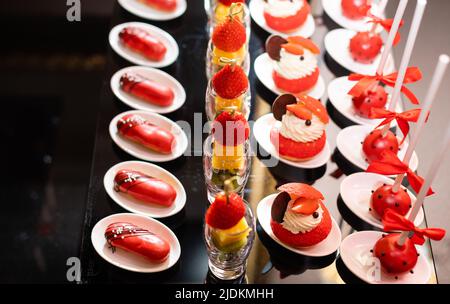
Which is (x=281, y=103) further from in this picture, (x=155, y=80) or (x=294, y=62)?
(x=155, y=80)

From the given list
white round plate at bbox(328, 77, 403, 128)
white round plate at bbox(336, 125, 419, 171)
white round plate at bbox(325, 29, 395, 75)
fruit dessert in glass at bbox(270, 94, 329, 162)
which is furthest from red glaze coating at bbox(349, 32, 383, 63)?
fruit dessert in glass at bbox(270, 94, 329, 162)

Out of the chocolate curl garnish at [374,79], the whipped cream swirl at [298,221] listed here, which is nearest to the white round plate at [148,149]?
the whipped cream swirl at [298,221]

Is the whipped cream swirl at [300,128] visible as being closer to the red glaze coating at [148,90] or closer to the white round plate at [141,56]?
the red glaze coating at [148,90]

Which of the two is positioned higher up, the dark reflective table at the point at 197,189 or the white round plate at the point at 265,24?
the white round plate at the point at 265,24

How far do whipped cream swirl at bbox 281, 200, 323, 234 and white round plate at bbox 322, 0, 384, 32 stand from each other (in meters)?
0.99

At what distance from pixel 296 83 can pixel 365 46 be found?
12.6 inches

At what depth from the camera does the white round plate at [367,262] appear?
217cm

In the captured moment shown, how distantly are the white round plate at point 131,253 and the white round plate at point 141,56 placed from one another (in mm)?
676

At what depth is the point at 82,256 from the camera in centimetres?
223

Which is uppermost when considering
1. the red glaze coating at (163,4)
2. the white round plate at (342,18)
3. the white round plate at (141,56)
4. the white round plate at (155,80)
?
the white round plate at (342,18)

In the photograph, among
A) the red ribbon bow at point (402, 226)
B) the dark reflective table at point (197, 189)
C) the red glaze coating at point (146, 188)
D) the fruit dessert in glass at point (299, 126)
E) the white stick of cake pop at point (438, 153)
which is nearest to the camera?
the white stick of cake pop at point (438, 153)

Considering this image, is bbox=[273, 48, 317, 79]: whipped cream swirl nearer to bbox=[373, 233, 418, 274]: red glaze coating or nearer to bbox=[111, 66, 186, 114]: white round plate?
bbox=[111, 66, 186, 114]: white round plate
